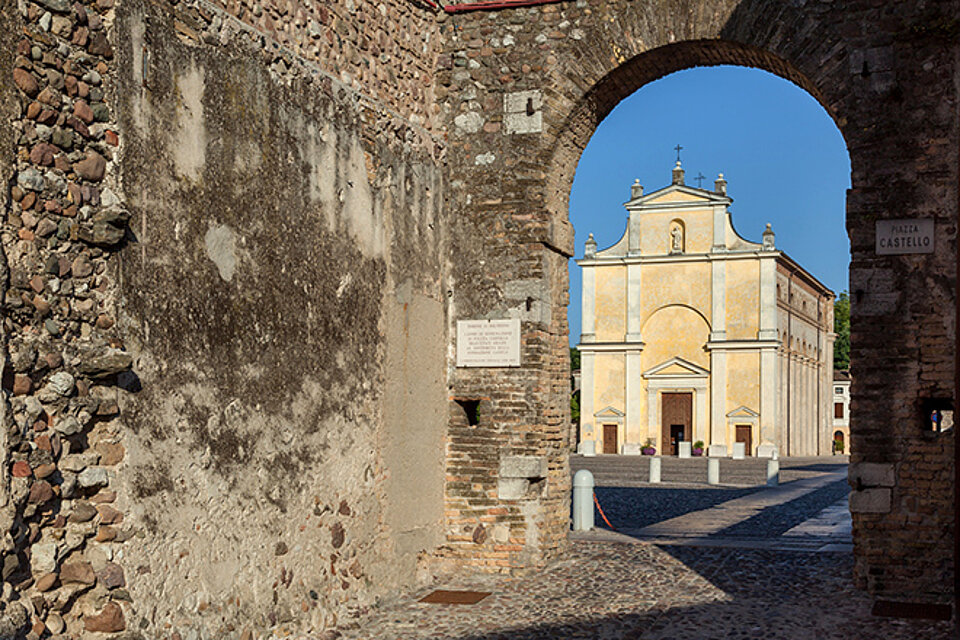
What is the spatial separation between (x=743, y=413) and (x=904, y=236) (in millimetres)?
39741

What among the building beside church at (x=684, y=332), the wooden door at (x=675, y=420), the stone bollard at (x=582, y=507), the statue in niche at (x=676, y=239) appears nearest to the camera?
the stone bollard at (x=582, y=507)

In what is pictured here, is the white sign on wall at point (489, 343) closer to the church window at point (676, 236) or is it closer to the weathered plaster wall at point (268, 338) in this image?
the weathered plaster wall at point (268, 338)

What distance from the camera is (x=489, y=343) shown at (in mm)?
9016

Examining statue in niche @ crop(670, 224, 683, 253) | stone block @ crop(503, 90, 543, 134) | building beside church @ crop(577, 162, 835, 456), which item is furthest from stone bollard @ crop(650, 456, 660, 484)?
statue in niche @ crop(670, 224, 683, 253)

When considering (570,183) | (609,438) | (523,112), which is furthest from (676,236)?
(523,112)

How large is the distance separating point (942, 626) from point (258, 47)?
5.73 meters

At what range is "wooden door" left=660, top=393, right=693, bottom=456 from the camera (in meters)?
47.6

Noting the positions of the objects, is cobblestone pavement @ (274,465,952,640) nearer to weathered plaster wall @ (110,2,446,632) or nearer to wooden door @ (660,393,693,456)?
weathered plaster wall @ (110,2,446,632)

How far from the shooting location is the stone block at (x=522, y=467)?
8.79 metres

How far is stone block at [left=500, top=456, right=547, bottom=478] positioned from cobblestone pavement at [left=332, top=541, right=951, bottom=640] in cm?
82

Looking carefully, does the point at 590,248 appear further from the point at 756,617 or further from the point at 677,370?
the point at 756,617

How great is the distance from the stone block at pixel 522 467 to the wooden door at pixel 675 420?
3967 centimetres

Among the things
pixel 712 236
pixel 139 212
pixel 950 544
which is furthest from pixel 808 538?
pixel 712 236

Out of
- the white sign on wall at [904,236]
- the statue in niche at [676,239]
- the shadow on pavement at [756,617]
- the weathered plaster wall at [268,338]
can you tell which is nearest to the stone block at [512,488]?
the weathered plaster wall at [268,338]
